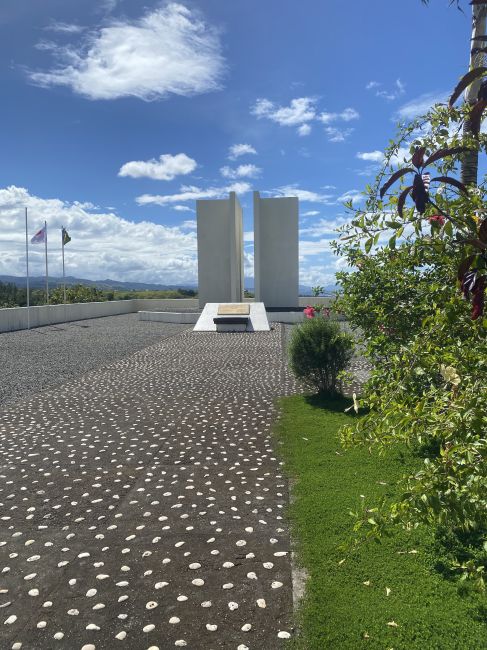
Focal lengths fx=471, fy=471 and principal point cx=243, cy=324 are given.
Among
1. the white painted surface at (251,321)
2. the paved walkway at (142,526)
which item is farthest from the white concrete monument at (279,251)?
the paved walkway at (142,526)

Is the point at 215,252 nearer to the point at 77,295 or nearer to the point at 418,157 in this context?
the point at 77,295

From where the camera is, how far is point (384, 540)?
12.8ft

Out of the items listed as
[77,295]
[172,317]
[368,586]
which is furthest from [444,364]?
[77,295]

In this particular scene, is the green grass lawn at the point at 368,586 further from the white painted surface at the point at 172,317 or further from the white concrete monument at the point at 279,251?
the white concrete monument at the point at 279,251

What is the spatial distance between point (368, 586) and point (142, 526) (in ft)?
6.84

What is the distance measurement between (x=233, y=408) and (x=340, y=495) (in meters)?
3.80

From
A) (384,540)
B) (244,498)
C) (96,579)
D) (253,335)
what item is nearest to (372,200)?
(384,540)

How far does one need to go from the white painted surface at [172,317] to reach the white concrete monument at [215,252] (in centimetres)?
476

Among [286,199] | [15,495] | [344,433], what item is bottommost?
[15,495]

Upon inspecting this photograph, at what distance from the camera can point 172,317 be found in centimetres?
2828

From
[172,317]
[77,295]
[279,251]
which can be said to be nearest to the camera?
[172,317]

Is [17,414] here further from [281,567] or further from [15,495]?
[281,567]

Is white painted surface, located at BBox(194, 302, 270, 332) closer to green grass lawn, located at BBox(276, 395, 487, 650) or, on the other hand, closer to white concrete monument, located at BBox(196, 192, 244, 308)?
white concrete monument, located at BBox(196, 192, 244, 308)

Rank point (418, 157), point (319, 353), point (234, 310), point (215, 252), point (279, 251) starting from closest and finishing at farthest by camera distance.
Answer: point (418, 157) → point (319, 353) → point (234, 310) → point (279, 251) → point (215, 252)
